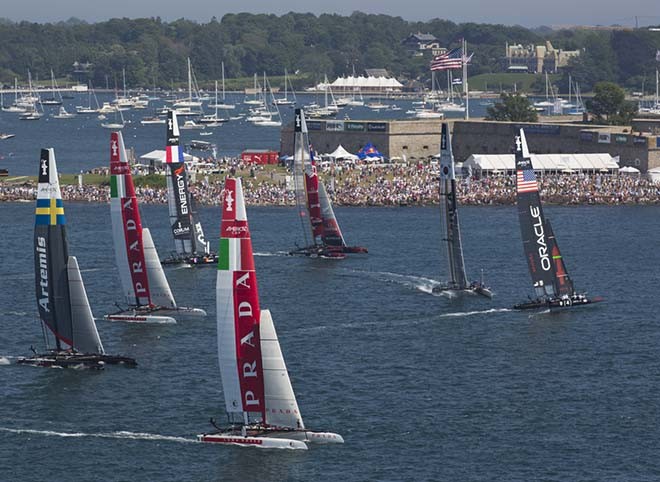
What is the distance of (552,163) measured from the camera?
111 meters

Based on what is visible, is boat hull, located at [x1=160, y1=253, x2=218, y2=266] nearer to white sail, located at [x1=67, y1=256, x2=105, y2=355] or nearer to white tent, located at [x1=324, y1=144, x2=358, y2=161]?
white sail, located at [x1=67, y1=256, x2=105, y2=355]

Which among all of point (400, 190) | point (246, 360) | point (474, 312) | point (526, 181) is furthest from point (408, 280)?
point (400, 190)

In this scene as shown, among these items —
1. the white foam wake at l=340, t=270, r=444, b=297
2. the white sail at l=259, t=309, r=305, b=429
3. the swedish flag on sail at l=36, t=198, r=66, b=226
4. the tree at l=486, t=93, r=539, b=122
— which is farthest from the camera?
the tree at l=486, t=93, r=539, b=122

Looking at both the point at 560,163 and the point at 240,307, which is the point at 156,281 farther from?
the point at 560,163

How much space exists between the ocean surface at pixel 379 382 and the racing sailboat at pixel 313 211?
5.64 feet

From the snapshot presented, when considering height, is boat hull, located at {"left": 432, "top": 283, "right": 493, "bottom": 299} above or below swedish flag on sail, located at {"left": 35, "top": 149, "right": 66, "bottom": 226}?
below

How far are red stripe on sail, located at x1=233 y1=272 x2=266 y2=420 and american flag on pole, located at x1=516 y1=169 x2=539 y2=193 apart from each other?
2399 cm

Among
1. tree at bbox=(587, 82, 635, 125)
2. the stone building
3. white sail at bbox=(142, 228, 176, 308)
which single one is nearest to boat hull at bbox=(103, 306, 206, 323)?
white sail at bbox=(142, 228, 176, 308)

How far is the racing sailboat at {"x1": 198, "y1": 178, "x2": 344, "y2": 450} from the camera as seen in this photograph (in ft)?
132

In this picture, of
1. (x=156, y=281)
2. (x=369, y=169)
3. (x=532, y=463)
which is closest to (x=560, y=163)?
(x=369, y=169)

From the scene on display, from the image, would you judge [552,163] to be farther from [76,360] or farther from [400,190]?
[76,360]

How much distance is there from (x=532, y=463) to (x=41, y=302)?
58.2 ft

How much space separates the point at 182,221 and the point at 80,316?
81.5ft

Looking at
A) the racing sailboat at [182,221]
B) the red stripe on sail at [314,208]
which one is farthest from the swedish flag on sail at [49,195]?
the red stripe on sail at [314,208]
